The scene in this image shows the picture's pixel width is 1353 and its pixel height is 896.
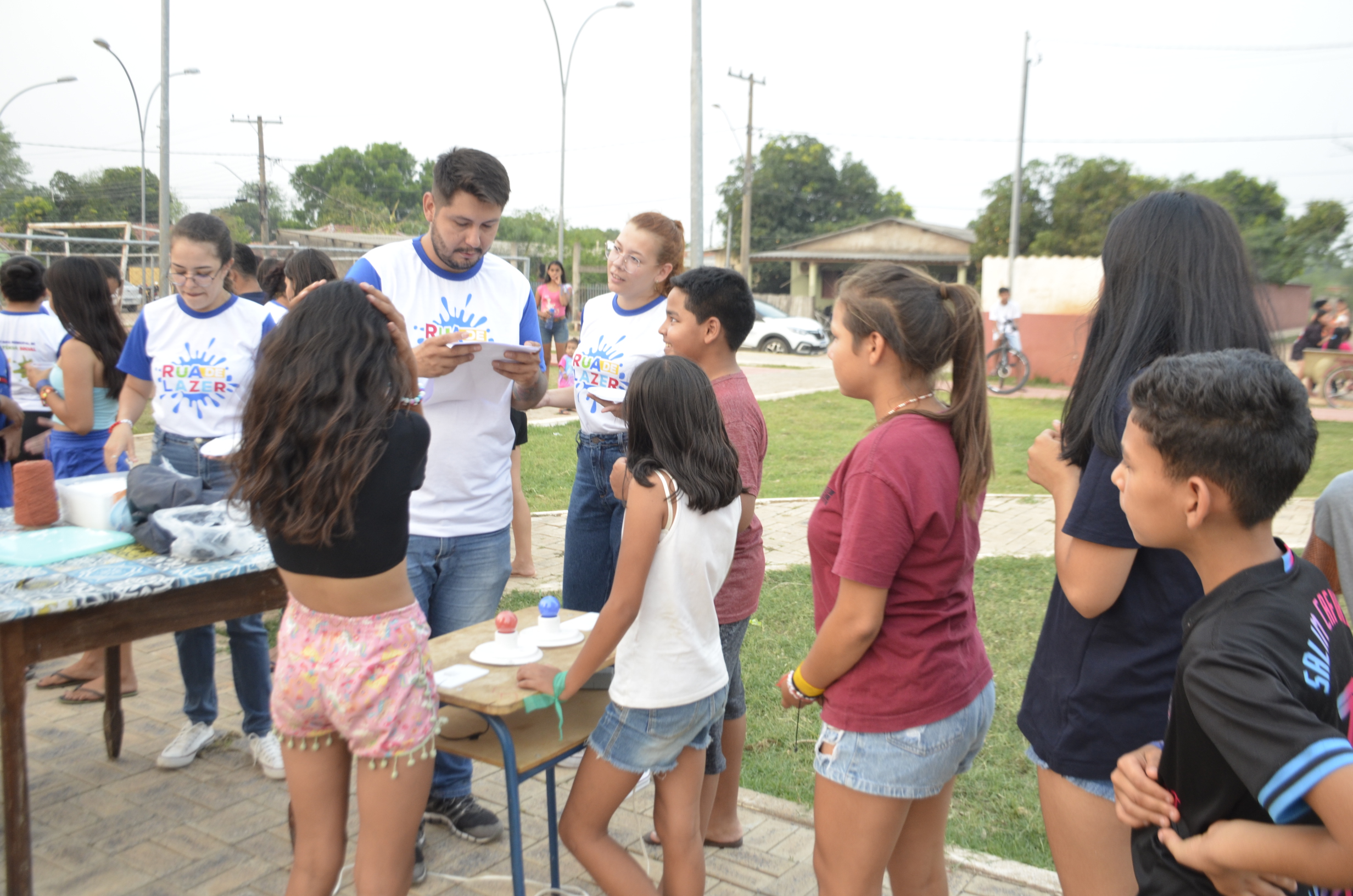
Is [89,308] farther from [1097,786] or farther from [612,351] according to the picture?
[1097,786]

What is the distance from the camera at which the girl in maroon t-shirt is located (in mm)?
1886

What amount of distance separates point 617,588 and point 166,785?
2.35 m

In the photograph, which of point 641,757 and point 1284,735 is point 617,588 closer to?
point 641,757

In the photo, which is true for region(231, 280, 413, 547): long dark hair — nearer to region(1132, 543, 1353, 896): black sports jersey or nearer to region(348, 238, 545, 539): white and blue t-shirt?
region(348, 238, 545, 539): white and blue t-shirt

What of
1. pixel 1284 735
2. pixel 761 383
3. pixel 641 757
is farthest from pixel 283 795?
pixel 761 383

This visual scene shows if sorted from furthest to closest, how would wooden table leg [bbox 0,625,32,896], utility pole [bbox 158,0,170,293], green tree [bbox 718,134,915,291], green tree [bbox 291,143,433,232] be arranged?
green tree [bbox 291,143,433,232]
green tree [bbox 718,134,915,291]
utility pole [bbox 158,0,170,293]
wooden table leg [bbox 0,625,32,896]

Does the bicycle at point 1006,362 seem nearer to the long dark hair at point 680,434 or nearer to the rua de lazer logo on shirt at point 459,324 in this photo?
the rua de lazer logo on shirt at point 459,324

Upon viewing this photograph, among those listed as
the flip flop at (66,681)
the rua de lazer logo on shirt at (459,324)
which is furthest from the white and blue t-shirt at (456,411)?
the flip flop at (66,681)

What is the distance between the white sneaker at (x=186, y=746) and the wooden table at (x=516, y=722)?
154 centimetres

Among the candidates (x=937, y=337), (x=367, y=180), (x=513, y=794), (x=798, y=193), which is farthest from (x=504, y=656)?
(x=367, y=180)

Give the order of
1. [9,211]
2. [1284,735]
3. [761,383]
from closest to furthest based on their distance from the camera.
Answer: [1284,735]
[761,383]
[9,211]

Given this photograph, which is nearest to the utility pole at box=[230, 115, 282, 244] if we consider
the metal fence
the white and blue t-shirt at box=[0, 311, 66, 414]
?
the metal fence

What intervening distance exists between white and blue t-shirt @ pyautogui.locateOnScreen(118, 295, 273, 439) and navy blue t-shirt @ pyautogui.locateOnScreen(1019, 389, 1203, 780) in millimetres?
→ 3127

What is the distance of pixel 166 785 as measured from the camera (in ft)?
11.4
